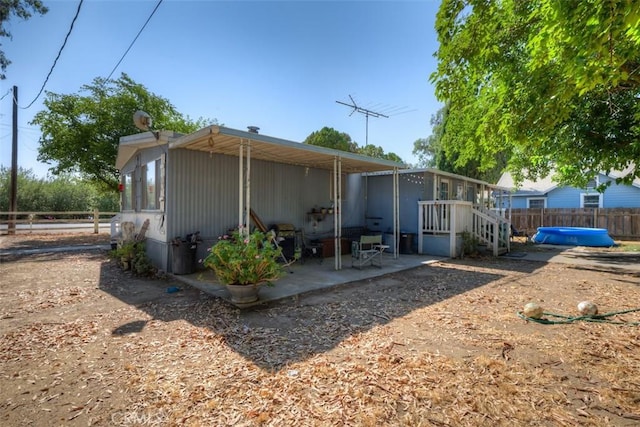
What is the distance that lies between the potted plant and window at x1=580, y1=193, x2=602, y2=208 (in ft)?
63.3

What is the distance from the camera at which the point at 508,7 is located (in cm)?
352

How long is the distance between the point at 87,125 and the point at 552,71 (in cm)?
1582

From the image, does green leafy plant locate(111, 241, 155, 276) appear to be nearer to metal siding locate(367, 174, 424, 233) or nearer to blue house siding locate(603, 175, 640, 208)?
metal siding locate(367, 174, 424, 233)

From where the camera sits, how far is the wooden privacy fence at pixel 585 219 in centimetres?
1425

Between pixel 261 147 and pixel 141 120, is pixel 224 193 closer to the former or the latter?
pixel 261 147

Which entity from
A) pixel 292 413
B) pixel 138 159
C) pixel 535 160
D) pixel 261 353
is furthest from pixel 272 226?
pixel 535 160

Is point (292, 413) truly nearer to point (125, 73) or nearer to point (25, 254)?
point (25, 254)

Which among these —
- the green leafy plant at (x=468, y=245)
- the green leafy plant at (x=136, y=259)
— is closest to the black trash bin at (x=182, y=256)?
the green leafy plant at (x=136, y=259)

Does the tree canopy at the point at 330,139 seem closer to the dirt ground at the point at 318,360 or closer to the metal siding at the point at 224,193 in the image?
the metal siding at the point at 224,193

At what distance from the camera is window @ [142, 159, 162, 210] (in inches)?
277

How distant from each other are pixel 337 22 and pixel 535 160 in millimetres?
7044
